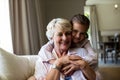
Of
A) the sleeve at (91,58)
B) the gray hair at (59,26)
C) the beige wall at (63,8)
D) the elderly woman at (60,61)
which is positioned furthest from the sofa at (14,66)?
the beige wall at (63,8)

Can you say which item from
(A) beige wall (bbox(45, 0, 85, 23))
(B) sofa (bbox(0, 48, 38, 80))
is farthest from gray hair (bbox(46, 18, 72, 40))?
(A) beige wall (bbox(45, 0, 85, 23))

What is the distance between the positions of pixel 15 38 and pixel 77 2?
141 cm

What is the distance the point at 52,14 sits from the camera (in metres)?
3.72

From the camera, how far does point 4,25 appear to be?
2.56 meters

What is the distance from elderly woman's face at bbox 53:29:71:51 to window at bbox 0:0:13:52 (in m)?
1.17

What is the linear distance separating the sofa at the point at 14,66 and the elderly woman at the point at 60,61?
41 cm

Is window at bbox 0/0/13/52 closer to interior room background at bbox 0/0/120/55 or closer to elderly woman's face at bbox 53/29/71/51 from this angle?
interior room background at bbox 0/0/120/55

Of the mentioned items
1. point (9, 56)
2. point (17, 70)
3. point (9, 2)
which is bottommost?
point (17, 70)

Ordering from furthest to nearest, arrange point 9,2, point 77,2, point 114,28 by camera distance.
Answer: point 114,28, point 77,2, point 9,2

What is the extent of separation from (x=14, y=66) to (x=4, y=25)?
A: 0.74 meters

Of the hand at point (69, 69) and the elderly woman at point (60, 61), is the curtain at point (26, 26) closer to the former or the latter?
the elderly woman at point (60, 61)

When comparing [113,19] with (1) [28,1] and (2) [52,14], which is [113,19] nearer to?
(2) [52,14]

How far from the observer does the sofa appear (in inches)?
75.2

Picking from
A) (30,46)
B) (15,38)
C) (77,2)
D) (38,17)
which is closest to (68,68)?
(15,38)
